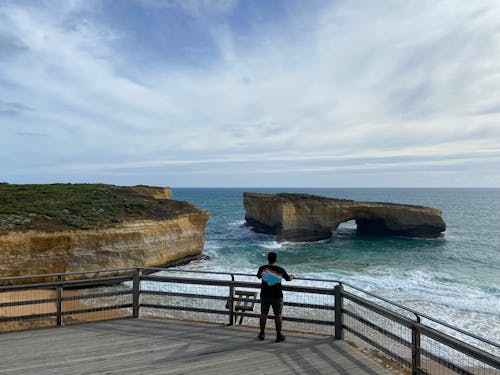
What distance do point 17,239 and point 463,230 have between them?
60.0 m

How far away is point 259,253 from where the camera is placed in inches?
1366

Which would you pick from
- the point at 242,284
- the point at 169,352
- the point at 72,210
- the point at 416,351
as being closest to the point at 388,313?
the point at 416,351

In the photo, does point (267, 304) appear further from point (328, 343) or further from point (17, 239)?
point (17, 239)

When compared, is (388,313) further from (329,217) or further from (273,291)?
(329,217)

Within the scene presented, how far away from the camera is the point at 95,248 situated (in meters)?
22.4

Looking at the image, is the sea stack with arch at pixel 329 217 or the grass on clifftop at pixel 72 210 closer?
the grass on clifftop at pixel 72 210

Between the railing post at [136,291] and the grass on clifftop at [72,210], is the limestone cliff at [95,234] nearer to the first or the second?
the grass on clifftop at [72,210]

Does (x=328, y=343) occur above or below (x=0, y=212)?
below

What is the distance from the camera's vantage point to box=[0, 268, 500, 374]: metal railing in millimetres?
5480

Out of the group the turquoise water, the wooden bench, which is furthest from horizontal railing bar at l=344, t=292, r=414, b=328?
the turquoise water

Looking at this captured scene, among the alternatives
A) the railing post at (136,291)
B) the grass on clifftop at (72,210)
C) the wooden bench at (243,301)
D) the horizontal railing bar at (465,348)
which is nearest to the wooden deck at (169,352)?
the wooden bench at (243,301)

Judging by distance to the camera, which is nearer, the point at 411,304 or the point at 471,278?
the point at 411,304

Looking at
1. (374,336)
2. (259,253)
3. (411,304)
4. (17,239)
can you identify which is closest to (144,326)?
(374,336)

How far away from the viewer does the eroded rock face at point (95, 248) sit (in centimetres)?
1961
